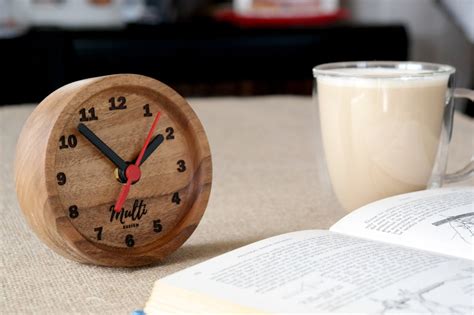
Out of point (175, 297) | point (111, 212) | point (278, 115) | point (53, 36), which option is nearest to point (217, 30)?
point (53, 36)

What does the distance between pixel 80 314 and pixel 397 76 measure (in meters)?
0.43

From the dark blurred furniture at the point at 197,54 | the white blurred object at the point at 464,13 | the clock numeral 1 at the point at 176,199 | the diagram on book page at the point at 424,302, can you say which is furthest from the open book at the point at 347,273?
the dark blurred furniture at the point at 197,54

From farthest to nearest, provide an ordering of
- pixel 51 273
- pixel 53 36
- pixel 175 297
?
pixel 53 36 < pixel 51 273 < pixel 175 297

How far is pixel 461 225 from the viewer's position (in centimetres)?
73

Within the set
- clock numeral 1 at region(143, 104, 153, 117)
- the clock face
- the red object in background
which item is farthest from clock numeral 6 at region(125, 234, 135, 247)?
the red object in background

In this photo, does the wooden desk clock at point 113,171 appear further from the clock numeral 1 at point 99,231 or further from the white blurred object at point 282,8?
the white blurred object at point 282,8

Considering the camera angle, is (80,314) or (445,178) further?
(445,178)

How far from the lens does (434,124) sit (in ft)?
2.92

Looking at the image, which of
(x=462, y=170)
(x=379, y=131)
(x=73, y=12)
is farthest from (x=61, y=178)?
(x=73, y=12)

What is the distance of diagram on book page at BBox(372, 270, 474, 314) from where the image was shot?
0.54 meters

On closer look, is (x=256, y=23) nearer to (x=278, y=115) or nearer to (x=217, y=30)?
(x=217, y=30)

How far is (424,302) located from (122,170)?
296 mm

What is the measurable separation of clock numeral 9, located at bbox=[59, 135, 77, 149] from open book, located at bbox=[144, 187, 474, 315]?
16 cm

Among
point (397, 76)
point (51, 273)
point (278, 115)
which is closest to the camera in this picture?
point (51, 273)
